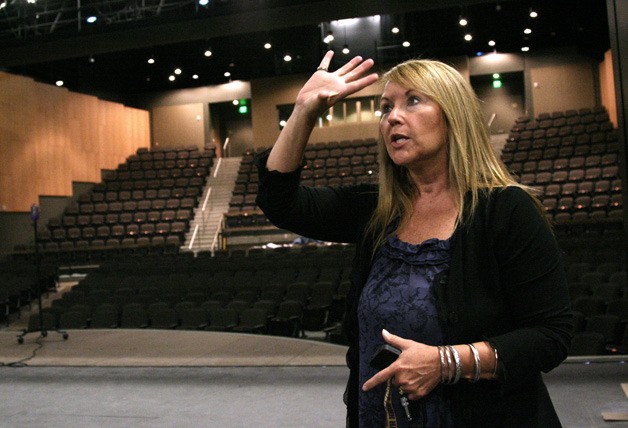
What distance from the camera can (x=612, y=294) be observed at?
681 centimetres

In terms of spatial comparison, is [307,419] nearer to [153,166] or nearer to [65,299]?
[65,299]

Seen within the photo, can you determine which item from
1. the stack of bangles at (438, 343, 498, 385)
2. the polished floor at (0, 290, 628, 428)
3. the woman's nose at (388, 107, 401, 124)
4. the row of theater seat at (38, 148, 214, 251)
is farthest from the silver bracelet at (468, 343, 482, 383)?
the row of theater seat at (38, 148, 214, 251)

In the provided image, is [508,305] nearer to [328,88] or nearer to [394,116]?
[394,116]

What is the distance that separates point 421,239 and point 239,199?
17099 mm

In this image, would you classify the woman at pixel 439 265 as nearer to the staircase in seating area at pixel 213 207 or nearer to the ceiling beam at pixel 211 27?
the ceiling beam at pixel 211 27

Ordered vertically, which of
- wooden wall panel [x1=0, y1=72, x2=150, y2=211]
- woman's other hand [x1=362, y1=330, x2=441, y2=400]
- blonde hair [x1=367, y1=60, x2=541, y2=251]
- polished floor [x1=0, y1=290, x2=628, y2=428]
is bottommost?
polished floor [x1=0, y1=290, x2=628, y2=428]

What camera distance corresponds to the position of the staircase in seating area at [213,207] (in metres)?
16.8

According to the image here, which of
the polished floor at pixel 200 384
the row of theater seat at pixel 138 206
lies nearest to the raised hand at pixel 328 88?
the polished floor at pixel 200 384

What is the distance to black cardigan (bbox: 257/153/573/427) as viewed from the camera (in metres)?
1.14

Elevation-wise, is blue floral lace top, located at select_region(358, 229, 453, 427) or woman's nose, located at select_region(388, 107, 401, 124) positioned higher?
woman's nose, located at select_region(388, 107, 401, 124)

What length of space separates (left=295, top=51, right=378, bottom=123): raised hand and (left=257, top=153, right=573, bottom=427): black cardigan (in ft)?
1.07

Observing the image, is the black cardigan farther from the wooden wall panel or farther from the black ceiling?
the wooden wall panel

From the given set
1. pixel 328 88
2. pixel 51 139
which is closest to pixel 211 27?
pixel 328 88

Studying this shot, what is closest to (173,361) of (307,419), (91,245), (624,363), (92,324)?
(307,419)
